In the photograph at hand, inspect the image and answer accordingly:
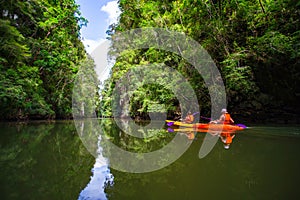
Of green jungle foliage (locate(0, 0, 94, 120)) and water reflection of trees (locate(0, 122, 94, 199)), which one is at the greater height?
green jungle foliage (locate(0, 0, 94, 120))

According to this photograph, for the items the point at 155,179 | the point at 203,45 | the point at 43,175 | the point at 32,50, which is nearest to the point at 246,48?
the point at 203,45

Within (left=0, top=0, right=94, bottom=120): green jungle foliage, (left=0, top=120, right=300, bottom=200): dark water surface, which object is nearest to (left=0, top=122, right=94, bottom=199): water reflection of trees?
(left=0, top=120, right=300, bottom=200): dark water surface

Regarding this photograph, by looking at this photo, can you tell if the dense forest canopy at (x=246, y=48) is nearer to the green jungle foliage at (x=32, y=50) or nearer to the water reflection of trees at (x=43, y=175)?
the green jungle foliage at (x=32, y=50)

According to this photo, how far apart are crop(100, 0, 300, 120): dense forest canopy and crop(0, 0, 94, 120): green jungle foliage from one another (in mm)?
5815

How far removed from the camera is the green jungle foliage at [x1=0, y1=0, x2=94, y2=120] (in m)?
9.91

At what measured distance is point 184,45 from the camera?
12.9 m

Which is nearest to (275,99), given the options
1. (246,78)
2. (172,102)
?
(246,78)

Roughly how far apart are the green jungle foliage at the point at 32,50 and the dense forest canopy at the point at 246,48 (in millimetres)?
5815

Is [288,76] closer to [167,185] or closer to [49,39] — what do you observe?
[167,185]

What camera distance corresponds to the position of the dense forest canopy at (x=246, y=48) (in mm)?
9008

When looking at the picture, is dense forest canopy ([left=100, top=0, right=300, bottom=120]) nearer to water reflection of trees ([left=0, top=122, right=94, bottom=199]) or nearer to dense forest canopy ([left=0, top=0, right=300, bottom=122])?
dense forest canopy ([left=0, top=0, right=300, bottom=122])

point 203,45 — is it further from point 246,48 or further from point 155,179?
point 155,179

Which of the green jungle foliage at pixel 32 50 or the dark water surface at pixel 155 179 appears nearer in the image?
the dark water surface at pixel 155 179

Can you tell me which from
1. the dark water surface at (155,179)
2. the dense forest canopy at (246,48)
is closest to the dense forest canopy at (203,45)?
the dense forest canopy at (246,48)
